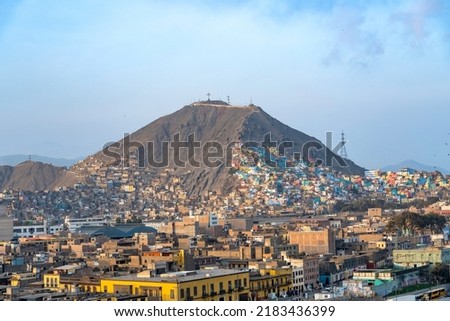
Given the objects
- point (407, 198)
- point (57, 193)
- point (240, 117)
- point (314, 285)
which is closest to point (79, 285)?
point (314, 285)

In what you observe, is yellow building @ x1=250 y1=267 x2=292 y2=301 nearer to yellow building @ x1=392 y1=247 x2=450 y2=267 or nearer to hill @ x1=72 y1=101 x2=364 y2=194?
yellow building @ x1=392 y1=247 x2=450 y2=267

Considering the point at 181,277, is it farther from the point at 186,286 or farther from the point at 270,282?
the point at 270,282

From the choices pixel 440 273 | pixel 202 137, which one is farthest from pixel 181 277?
pixel 202 137

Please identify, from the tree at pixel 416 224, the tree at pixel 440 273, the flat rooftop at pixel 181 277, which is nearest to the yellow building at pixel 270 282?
the flat rooftop at pixel 181 277

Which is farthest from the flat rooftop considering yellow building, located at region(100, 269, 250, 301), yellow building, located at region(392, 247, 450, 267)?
yellow building, located at region(392, 247, 450, 267)
